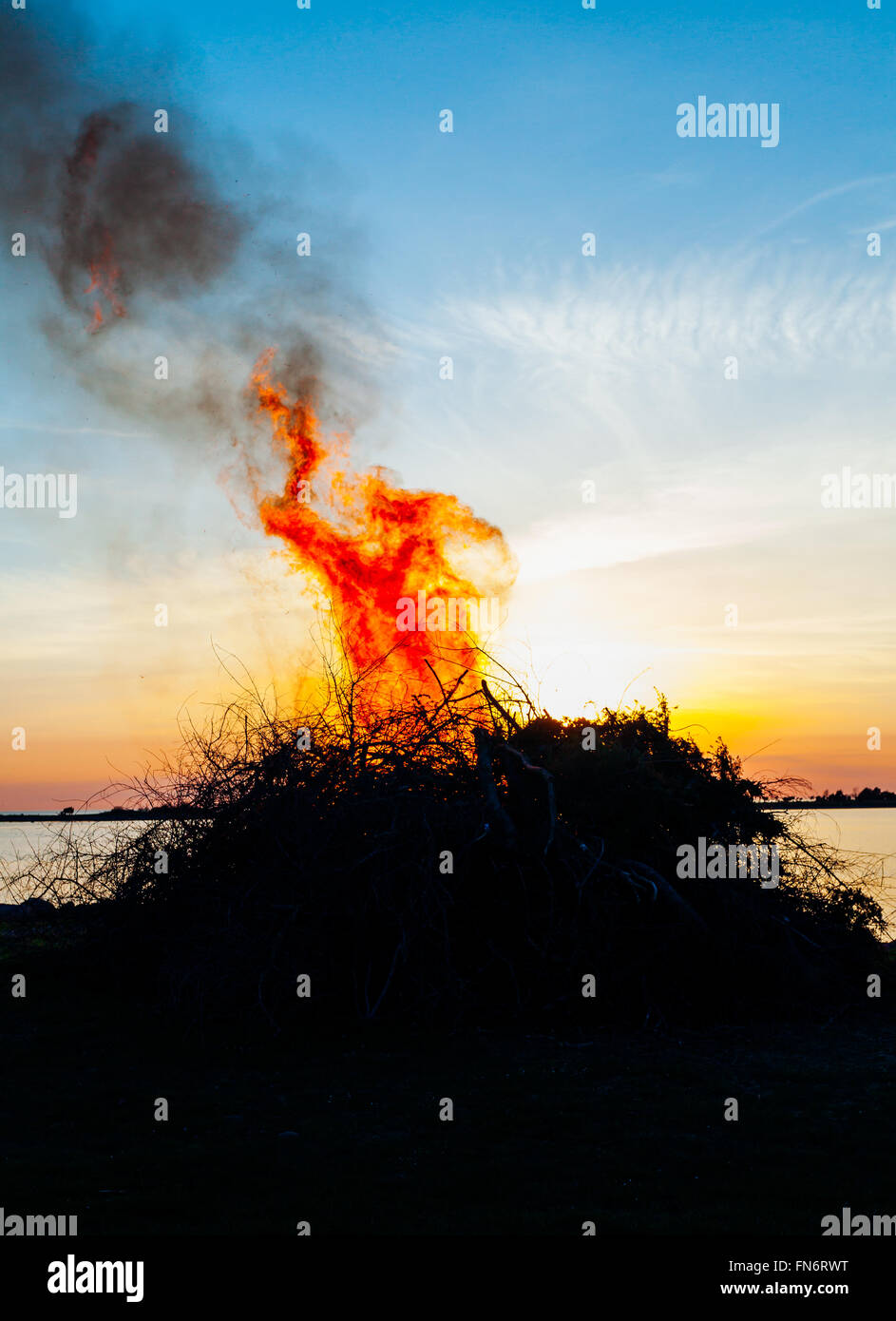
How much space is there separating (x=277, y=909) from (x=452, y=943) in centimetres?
191

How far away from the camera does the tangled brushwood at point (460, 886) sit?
36.7 feet

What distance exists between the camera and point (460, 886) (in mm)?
11945

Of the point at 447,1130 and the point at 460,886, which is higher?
the point at 460,886

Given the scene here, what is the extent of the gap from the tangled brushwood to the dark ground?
2.18 feet

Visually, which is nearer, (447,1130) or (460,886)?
(447,1130)

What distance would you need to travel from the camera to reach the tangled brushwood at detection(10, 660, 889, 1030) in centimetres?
1120

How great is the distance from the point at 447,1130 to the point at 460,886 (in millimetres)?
4536

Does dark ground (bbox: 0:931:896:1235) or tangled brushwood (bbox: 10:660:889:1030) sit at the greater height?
tangled brushwood (bbox: 10:660:889:1030)

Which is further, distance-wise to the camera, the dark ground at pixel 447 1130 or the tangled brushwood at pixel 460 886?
the tangled brushwood at pixel 460 886

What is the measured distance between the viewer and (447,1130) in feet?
24.5

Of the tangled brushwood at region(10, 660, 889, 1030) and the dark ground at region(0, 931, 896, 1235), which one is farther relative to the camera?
the tangled brushwood at region(10, 660, 889, 1030)

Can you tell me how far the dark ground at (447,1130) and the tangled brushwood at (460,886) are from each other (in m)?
0.66

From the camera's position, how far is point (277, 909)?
37.5 feet

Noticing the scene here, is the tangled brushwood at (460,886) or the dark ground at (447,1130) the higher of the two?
the tangled brushwood at (460,886)
